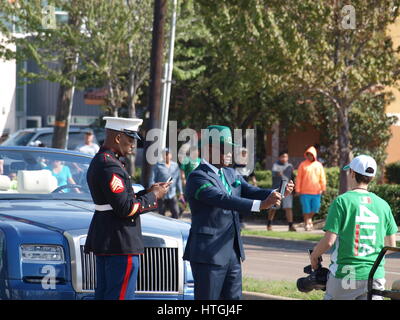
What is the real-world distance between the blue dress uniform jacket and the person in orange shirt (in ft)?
45.9

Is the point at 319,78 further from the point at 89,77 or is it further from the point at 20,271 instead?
the point at 20,271

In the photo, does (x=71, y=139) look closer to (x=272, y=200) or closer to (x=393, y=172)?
(x=393, y=172)

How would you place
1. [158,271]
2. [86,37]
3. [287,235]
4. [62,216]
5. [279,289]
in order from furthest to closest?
[86,37] < [287,235] < [279,289] < [62,216] < [158,271]

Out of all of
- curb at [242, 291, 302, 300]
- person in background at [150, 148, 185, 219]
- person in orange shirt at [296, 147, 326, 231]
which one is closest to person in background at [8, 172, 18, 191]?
curb at [242, 291, 302, 300]

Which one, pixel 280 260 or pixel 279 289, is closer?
pixel 279 289

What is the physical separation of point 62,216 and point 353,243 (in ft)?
8.35

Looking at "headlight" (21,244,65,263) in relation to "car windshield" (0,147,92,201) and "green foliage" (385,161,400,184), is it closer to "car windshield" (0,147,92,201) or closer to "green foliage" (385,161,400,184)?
"car windshield" (0,147,92,201)

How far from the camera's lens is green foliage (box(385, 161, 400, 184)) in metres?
29.8

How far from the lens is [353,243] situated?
21.7 ft

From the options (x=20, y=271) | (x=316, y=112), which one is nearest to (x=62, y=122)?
(x=316, y=112)

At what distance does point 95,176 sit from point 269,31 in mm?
14420

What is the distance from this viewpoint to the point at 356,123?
30.7 metres

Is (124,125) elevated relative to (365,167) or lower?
elevated

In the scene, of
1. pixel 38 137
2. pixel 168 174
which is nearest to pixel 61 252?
pixel 168 174
